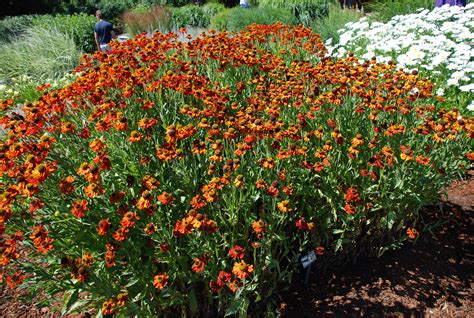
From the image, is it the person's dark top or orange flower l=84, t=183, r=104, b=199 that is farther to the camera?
the person's dark top

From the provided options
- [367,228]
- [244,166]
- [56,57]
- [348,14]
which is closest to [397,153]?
[367,228]

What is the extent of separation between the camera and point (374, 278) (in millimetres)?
2699

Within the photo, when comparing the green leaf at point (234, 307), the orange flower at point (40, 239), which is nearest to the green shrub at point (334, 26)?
the green leaf at point (234, 307)

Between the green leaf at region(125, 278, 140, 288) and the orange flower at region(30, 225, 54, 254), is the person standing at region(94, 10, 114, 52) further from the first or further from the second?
the orange flower at region(30, 225, 54, 254)

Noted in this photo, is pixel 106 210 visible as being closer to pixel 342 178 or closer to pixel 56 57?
pixel 342 178

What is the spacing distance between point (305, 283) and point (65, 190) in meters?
1.66

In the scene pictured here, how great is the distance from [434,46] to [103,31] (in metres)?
6.95

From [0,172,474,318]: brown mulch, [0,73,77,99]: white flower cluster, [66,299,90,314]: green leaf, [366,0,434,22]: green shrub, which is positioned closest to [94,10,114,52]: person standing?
[0,73,77,99]: white flower cluster

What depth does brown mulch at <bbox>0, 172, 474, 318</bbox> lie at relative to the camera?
2.50 m

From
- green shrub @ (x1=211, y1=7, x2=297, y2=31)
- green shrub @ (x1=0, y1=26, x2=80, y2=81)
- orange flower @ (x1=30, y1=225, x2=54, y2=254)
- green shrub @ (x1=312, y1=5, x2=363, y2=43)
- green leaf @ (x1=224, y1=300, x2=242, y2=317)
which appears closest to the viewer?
orange flower @ (x1=30, y1=225, x2=54, y2=254)

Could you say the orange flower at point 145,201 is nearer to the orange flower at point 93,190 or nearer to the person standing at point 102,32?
the orange flower at point 93,190

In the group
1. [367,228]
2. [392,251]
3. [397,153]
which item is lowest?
[392,251]

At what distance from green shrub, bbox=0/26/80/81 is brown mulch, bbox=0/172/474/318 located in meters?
6.97

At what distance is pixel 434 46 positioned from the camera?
4.52 metres
